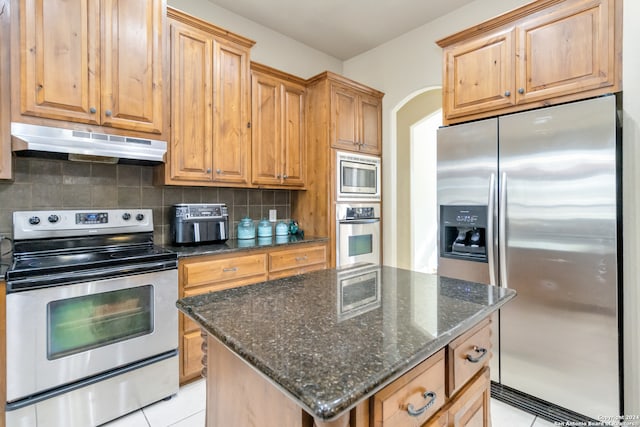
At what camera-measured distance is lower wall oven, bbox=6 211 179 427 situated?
1.58m

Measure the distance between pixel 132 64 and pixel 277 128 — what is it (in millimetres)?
1283

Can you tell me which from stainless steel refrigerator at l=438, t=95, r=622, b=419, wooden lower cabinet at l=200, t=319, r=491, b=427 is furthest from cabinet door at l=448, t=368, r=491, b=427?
stainless steel refrigerator at l=438, t=95, r=622, b=419

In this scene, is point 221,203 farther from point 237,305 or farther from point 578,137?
point 578,137

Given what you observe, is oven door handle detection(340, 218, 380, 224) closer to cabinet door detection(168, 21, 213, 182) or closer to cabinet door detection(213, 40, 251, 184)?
cabinet door detection(213, 40, 251, 184)

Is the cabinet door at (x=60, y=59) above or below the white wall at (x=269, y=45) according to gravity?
below

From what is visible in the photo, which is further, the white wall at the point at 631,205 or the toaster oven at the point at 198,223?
the toaster oven at the point at 198,223

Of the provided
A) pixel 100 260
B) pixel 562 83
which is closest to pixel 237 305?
pixel 100 260

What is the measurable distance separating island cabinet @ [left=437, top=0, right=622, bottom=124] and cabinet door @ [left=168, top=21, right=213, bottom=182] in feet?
6.09

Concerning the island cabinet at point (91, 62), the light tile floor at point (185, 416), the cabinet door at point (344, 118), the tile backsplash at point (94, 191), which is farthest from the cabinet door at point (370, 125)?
the light tile floor at point (185, 416)

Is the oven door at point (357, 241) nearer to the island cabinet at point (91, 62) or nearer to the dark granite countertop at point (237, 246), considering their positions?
the dark granite countertop at point (237, 246)

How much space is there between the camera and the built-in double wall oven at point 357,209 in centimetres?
316

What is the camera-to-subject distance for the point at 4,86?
67.8 inches

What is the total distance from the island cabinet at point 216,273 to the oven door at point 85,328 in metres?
0.11

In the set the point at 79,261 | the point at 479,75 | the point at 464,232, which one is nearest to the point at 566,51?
the point at 479,75
